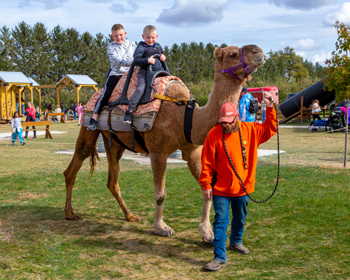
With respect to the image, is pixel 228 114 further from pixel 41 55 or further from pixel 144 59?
pixel 41 55

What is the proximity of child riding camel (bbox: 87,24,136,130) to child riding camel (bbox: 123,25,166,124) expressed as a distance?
417 mm

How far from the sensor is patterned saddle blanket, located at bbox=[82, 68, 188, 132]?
16.8 feet

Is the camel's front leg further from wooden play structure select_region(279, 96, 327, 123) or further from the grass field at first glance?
wooden play structure select_region(279, 96, 327, 123)

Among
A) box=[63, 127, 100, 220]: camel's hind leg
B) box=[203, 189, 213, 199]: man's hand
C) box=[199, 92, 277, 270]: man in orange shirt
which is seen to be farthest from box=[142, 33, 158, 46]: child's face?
box=[203, 189, 213, 199]: man's hand

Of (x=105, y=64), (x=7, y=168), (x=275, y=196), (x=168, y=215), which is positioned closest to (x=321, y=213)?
(x=275, y=196)

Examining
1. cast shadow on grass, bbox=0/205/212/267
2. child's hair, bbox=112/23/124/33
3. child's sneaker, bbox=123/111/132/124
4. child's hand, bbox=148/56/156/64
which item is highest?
child's hair, bbox=112/23/124/33

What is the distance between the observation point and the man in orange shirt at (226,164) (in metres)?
4.11

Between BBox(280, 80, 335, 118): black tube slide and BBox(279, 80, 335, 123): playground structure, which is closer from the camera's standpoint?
BBox(280, 80, 335, 118): black tube slide

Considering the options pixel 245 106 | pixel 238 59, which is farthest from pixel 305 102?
pixel 238 59

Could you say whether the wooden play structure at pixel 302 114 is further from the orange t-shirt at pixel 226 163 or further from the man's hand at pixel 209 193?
the man's hand at pixel 209 193

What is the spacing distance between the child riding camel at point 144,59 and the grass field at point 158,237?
1706 millimetres

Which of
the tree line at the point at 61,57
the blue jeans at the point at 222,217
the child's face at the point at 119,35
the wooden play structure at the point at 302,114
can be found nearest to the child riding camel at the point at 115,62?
the child's face at the point at 119,35

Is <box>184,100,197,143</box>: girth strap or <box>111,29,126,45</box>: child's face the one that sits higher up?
<box>111,29,126,45</box>: child's face

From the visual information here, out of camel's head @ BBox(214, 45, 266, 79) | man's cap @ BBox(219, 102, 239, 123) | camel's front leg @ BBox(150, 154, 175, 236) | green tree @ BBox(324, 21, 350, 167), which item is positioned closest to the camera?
man's cap @ BBox(219, 102, 239, 123)
